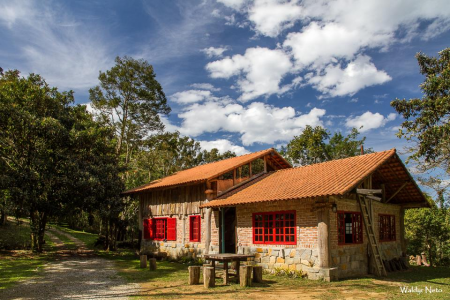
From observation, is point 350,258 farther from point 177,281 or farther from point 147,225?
point 147,225

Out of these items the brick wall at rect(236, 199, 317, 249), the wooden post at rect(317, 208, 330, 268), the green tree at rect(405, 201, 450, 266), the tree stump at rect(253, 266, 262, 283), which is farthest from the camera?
the green tree at rect(405, 201, 450, 266)

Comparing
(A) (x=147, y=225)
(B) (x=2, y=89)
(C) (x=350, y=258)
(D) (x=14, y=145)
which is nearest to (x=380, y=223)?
(C) (x=350, y=258)

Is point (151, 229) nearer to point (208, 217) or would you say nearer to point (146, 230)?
point (146, 230)

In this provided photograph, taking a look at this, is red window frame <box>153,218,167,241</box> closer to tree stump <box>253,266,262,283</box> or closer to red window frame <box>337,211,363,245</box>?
tree stump <box>253,266,262,283</box>

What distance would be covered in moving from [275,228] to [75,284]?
743cm

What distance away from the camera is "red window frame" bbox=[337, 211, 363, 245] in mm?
12852

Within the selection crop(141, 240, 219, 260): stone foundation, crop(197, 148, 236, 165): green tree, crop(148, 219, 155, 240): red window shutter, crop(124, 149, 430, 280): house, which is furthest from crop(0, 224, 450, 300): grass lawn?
crop(197, 148, 236, 165): green tree

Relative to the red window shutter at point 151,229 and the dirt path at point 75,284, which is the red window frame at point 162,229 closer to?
the red window shutter at point 151,229

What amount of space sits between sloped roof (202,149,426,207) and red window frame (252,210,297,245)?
849 mm

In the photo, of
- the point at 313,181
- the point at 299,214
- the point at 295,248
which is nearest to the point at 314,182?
the point at 313,181

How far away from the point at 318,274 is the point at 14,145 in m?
16.8

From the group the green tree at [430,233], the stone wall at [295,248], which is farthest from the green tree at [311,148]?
the stone wall at [295,248]

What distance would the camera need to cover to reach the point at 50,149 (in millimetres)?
19438

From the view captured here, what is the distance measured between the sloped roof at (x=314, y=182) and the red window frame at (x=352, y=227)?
1.41 metres
